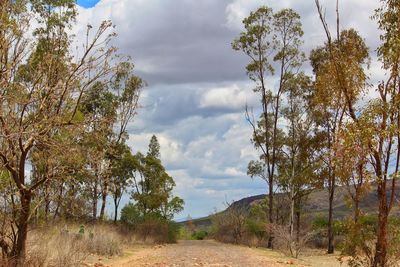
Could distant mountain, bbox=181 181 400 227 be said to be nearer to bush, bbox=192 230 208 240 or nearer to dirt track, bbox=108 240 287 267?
bush, bbox=192 230 208 240

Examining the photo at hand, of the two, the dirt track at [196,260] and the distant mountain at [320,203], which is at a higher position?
the distant mountain at [320,203]

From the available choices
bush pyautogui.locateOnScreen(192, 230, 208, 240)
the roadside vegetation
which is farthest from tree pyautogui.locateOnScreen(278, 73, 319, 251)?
bush pyautogui.locateOnScreen(192, 230, 208, 240)

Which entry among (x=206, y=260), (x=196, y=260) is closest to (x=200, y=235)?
(x=206, y=260)

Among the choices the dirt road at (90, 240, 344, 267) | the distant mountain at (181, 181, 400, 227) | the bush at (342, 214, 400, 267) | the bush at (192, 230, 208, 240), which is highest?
the distant mountain at (181, 181, 400, 227)

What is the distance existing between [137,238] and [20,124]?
29.5 metres

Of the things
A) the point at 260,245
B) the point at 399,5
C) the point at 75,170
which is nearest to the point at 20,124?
the point at 75,170

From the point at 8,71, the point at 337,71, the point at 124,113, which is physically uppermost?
the point at 124,113

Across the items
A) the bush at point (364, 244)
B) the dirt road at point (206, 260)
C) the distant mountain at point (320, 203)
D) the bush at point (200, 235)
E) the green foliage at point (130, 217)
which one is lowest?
the dirt road at point (206, 260)

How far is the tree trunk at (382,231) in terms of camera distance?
1234cm

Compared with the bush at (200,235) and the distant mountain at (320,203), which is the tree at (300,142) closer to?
the distant mountain at (320,203)

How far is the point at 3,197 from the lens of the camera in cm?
1144

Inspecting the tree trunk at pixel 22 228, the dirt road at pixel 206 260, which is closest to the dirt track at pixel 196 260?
the dirt road at pixel 206 260

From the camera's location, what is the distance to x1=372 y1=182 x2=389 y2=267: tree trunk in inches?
486

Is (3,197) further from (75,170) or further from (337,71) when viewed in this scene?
(337,71)
